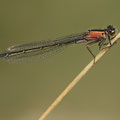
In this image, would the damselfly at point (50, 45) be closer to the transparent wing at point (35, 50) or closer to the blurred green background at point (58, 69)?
the transparent wing at point (35, 50)

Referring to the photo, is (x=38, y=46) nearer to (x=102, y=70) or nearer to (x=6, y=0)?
(x=102, y=70)

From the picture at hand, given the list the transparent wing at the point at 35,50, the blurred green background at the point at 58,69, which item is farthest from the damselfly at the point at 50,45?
the blurred green background at the point at 58,69

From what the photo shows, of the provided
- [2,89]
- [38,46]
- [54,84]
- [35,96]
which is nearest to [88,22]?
[54,84]

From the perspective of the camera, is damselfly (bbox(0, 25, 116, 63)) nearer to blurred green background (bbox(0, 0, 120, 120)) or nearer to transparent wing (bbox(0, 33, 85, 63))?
transparent wing (bbox(0, 33, 85, 63))

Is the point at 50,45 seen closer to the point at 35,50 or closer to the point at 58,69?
the point at 35,50

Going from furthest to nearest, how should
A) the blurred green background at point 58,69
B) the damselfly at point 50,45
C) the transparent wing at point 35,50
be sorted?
the blurred green background at point 58,69, the transparent wing at point 35,50, the damselfly at point 50,45

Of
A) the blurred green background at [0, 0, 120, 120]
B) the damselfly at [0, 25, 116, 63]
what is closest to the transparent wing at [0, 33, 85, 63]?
the damselfly at [0, 25, 116, 63]
